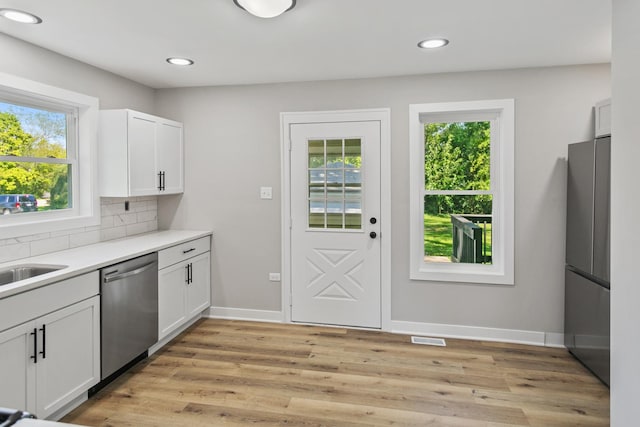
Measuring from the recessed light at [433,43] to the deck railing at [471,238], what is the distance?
1.58 m

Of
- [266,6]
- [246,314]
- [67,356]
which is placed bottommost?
[246,314]

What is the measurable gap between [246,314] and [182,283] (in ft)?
2.67

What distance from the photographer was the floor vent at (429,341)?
350 cm

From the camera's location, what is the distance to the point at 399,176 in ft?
12.1

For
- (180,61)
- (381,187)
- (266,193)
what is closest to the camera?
(180,61)

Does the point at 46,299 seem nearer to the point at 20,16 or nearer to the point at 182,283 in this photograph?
the point at 182,283

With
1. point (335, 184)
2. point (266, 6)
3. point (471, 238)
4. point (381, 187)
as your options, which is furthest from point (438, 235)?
point (266, 6)

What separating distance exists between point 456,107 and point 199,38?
2.22m

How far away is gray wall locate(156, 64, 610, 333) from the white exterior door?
7.4 inches

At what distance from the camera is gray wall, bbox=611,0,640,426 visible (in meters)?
1.49

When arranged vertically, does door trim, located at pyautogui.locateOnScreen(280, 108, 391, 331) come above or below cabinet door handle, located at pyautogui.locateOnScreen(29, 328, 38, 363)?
above

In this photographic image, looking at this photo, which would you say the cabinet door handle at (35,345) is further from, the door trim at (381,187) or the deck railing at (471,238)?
the deck railing at (471,238)

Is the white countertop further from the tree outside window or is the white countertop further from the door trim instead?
the door trim

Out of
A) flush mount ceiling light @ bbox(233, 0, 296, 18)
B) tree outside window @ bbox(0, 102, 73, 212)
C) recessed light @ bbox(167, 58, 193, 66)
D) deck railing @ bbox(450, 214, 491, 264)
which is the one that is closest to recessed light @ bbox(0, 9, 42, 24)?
tree outside window @ bbox(0, 102, 73, 212)
